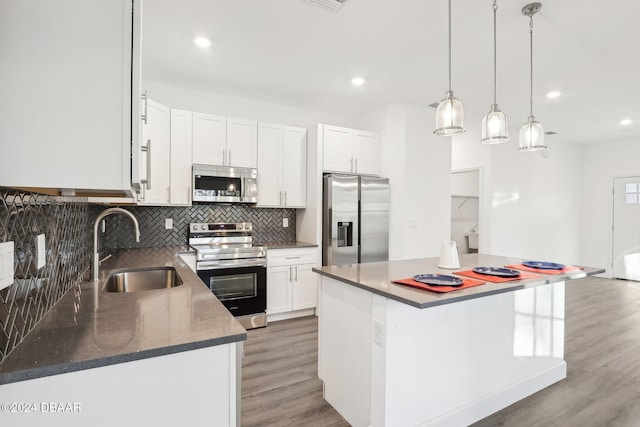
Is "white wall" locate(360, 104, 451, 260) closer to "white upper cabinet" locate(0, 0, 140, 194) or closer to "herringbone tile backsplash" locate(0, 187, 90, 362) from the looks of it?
"herringbone tile backsplash" locate(0, 187, 90, 362)

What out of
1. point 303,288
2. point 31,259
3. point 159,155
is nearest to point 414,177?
point 303,288

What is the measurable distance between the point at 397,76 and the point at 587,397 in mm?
3201

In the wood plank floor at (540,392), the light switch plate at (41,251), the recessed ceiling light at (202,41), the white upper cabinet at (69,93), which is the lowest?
the wood plank floor at (540,392)

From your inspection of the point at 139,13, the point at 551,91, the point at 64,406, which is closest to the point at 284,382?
the point at 64,406

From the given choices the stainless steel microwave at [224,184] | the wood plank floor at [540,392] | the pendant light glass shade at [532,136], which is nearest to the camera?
the wood plank floor at [540,392]

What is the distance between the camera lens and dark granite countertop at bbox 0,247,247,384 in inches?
33.8

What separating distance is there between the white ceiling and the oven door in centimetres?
210

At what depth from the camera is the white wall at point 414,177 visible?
4.27 m

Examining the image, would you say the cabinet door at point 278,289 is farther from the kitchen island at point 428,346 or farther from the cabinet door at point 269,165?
the kitchen island at point 428,346

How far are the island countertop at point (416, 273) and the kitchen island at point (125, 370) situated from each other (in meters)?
0.83

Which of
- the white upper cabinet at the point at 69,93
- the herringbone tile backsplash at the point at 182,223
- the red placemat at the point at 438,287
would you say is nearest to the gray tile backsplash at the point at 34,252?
the white upper cabinet at the point at 69,93

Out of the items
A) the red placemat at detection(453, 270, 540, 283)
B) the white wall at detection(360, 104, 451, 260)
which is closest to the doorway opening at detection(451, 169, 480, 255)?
the white wall at detection(360, 104, 451, 260)

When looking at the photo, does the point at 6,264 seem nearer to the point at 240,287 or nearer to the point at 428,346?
the point at 428,346

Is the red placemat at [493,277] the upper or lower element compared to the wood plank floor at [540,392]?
upper
